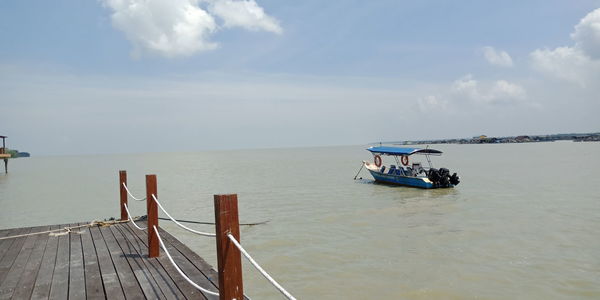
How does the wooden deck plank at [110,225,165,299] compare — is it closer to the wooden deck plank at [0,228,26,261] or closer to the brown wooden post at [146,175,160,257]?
the brown wooden post at [146,175,160,257]

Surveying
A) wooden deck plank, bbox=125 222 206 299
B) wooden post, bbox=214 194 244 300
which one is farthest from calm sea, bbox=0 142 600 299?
wooden post, bbox=214 194 244 300

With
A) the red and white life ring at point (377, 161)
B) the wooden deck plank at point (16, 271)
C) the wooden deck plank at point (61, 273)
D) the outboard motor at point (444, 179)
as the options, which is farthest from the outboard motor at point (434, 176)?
the wooden deck plank at point (16, 271)

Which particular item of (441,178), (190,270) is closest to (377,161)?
(441,178)

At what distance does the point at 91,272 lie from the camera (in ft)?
17.4

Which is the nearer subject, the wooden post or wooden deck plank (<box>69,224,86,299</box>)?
the wooden post

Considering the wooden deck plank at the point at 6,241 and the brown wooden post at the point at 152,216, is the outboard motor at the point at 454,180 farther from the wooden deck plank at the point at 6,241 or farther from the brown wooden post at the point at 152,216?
the wooden deck plank at the point at 6,241

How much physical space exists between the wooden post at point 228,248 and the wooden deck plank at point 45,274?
8.88 ft

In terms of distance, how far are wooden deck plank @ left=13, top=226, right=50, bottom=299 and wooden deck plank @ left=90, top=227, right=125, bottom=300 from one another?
80 cm

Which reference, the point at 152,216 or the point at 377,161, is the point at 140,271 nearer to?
the point at 152,216

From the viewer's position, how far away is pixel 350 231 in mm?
12609

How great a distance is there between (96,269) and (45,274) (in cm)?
64

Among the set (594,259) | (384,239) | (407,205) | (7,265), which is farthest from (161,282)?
(407,205)

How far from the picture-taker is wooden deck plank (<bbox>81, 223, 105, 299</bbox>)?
449 cm

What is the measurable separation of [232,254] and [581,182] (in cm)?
2857
